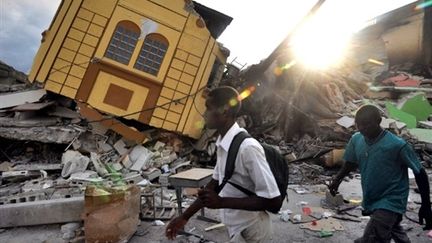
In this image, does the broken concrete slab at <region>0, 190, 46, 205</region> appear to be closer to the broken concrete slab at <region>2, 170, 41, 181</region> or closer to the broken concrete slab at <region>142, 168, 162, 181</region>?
the broken concrete slab at <region>2, 170, 41, 181</region>

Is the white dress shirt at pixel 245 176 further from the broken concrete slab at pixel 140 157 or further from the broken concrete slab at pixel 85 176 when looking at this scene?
the broken concrete slab at pixel 140 157

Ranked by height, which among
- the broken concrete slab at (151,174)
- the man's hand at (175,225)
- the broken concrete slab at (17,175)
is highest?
the man's hand at (175,225)

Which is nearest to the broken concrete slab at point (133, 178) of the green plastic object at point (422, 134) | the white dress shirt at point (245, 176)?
the white dress shirt at point (245, 176)

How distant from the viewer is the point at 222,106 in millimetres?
2383

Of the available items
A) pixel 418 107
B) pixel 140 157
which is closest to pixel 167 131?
pixel 140 157

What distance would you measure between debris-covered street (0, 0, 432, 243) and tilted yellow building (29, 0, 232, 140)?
0.10 feet

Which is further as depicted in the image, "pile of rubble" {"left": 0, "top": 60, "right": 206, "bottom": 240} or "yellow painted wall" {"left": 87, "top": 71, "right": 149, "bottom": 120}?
"yellow painted wall" {"left": 87, "top": 71, "right": 149, "bottom": 120}

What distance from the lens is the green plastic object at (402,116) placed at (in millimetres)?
12609

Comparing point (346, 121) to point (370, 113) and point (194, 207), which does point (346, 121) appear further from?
point (194, 207)

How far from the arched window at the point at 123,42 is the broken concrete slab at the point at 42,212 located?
5.34 meters

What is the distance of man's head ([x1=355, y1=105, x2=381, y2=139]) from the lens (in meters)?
3.34

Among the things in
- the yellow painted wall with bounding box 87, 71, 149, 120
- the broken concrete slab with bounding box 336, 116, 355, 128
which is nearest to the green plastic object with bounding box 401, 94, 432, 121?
the broken concrete slab with bounding box 336, 116, 355, 128

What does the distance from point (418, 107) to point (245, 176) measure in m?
13.5

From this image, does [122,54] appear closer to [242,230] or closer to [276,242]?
[276,242]
